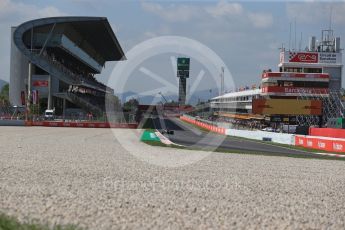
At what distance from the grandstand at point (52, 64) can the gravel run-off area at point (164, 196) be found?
2588 inches

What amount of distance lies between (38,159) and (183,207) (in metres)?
9.84

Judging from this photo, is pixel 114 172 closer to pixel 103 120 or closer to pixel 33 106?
pixel 103 120

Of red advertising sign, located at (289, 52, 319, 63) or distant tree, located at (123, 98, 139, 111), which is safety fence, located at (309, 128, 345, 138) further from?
red advertising sign, located at (289, 52, 319, 63)

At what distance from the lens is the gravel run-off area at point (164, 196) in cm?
922

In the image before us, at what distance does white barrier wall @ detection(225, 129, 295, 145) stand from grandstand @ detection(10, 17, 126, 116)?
26251mm

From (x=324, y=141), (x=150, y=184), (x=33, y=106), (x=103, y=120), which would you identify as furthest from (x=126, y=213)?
(x=33, y=106)

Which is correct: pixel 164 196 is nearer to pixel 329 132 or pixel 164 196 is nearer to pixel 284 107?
pixel 329 132

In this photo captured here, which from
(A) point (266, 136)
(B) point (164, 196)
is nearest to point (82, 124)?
(A) point (266, 136)

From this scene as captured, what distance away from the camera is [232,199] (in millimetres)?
11773

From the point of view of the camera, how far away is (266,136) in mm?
53719

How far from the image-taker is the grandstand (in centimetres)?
8556

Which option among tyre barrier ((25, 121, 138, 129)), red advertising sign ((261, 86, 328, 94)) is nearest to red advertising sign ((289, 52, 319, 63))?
red advertising sign ((261, 86, 328, 94))

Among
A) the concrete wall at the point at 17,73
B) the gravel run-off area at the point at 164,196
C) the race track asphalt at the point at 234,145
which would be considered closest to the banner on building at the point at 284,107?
the race track asphalt at the point at 234,145

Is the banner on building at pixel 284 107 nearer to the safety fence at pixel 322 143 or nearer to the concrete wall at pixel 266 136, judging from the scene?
the concrete wall at pixel 266 136
